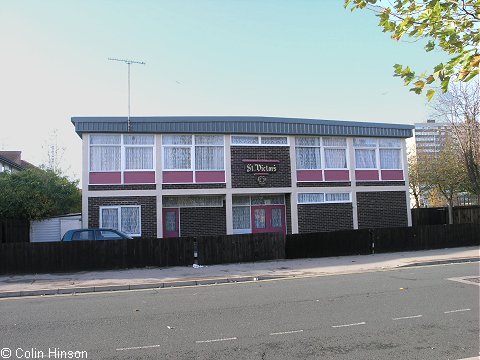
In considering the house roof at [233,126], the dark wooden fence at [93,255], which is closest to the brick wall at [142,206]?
the house roof at [233,126]

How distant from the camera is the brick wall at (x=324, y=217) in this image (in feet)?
69.2

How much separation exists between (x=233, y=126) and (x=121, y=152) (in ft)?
17.0

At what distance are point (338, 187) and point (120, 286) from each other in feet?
43.5

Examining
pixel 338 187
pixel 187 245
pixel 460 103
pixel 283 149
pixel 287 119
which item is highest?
pixel 460 103

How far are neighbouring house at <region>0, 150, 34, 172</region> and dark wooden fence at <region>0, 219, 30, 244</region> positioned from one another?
2265cm

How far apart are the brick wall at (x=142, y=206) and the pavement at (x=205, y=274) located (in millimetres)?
5059

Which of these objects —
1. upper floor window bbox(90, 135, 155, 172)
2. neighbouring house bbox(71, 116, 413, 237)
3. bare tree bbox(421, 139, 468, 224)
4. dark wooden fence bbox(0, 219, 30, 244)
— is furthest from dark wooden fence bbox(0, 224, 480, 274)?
bare tree bbox(421, 139, 468, 224)

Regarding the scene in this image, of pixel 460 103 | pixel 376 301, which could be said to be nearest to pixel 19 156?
pixel 460 103

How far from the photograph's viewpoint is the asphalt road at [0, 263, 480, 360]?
18.5 feet

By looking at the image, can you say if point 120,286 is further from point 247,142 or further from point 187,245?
point 247,142

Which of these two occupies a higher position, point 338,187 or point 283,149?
point 283,149

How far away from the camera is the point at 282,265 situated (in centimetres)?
1495

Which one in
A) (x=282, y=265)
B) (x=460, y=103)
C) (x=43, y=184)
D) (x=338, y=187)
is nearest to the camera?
(x=282, y=265)

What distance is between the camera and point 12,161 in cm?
4209
